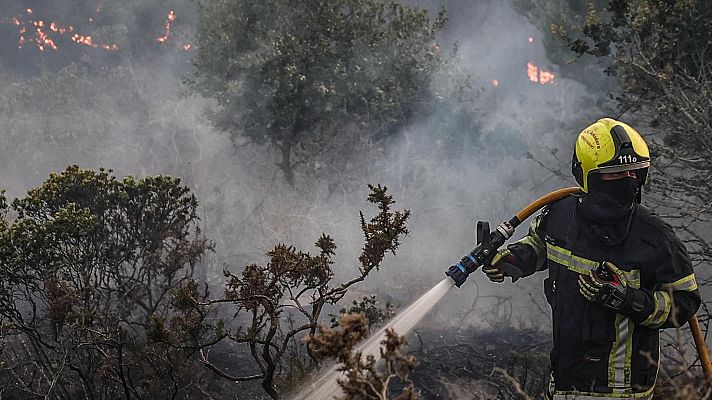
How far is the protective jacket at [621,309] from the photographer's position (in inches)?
115

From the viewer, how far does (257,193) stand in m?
13.4

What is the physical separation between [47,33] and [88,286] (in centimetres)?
2498

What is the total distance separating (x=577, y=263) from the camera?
3.17 meters

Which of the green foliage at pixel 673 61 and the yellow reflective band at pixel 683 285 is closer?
the yellow reflective band at pixel 683 285

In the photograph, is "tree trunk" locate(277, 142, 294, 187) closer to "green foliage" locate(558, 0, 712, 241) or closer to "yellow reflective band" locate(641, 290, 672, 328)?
"green foliage" locate(558, 0, 712, 241)

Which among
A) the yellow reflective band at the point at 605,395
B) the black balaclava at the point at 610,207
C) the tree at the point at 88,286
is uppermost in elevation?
the tree at the point at 88,286

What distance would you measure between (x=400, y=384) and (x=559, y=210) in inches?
125

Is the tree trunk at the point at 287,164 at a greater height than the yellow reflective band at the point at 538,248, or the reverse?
the tree trunk at the point at 287,164

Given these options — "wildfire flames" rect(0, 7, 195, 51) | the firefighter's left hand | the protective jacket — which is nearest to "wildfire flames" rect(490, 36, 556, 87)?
"wildfire flames" rect(0, 7, 195, 51)

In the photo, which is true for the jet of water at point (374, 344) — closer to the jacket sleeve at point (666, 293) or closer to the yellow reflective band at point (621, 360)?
the yellow reflective band at point (621, 360)

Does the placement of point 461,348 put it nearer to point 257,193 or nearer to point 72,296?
point 72,296

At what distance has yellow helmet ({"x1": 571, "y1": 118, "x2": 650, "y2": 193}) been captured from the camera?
2953 millimetres

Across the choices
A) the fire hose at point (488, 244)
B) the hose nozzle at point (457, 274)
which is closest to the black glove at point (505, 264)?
the fire hose at point (488, 244)

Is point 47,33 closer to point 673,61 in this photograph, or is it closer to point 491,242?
point 673,61
